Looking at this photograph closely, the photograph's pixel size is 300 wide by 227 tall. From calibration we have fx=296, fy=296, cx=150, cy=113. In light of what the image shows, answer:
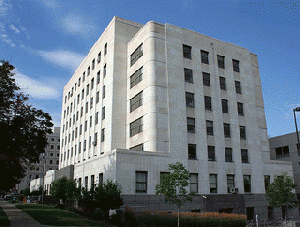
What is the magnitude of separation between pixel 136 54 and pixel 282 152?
108 feet

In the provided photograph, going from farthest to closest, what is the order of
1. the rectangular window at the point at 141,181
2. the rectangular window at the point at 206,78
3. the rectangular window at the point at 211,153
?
the rectangular window at the point at 206,78
the rectangular window at the point at 211,153
the rectangular window at the point at 141,181

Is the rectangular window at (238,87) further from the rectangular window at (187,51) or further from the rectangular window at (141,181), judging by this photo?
the rectangular window at (141,181)

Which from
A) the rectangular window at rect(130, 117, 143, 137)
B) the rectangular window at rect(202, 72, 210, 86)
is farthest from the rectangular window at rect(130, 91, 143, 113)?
the rectangular window at rect(202, 72, 210, 86)

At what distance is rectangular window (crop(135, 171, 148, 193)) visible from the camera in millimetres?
31703

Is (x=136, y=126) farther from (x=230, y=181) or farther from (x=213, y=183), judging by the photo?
(x=230, y=181)

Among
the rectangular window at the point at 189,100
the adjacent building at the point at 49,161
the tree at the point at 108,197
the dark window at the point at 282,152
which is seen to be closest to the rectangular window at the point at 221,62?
the rectangular window at the point at 189,100

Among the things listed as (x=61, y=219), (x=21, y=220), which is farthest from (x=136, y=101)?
(x=21, y=220)

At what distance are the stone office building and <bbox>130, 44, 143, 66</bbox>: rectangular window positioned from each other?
0.47 ft

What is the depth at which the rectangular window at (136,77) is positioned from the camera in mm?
38938

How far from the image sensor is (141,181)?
105 feet

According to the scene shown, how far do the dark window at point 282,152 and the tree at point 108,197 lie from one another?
120 feet

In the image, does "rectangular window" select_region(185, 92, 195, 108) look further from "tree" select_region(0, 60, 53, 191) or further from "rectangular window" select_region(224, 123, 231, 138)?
"tree" select_region(0, 60, 53, 191)

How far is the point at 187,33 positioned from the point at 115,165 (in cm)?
2125

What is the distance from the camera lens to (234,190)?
36.9 m
